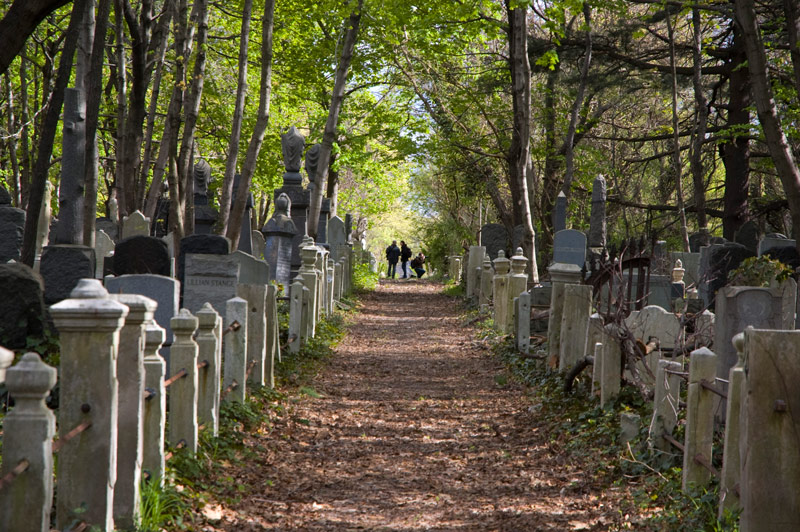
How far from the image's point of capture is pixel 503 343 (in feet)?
46.7

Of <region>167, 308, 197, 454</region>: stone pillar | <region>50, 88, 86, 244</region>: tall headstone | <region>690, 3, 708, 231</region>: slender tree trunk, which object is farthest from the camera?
<region>690, 3, 708, 231</region>: slender tree trunk

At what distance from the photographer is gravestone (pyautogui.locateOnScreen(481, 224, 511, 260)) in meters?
27.9

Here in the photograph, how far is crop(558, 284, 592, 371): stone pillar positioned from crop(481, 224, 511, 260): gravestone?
1758 cm

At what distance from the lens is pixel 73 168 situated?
11.2m

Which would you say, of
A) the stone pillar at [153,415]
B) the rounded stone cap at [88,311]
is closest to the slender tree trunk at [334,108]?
the stone pillar at [153,415]

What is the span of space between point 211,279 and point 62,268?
2014mm

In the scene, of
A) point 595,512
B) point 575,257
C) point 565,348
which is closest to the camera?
point 595,512

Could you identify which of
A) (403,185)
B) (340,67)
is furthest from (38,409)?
(403,185)

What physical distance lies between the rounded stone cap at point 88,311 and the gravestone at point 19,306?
4.63 metres

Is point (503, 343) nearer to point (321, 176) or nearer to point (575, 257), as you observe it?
point (575, 257)

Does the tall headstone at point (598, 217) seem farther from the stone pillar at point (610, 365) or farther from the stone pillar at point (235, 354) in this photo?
the stone pillar at point (235, 354)

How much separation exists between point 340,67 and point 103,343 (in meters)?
13.8

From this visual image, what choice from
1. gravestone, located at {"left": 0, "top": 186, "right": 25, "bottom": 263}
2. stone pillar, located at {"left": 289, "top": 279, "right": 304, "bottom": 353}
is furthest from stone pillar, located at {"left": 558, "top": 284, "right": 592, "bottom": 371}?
Result: gravestone, located at {"left": 0, "top": 186, "right": 25, "bottom": 263}

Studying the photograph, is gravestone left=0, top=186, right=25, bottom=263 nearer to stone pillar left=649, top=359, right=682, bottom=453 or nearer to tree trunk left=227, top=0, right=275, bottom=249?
tree trunk left=227, top=0, right=275, bottom=249
